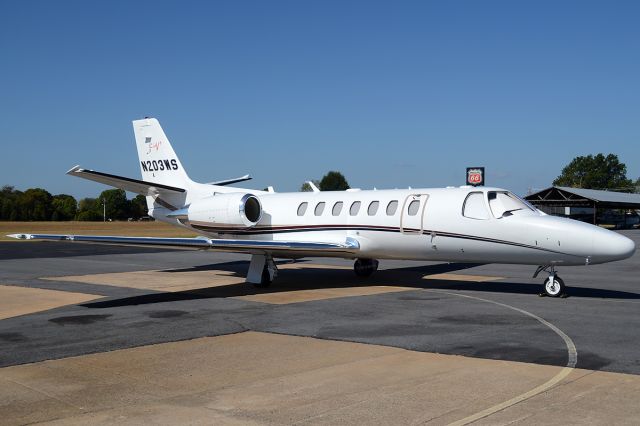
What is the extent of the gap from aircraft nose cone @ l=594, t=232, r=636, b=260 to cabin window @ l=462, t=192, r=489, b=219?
8.18 ft

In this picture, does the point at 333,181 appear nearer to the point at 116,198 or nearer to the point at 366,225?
the point at 116,198

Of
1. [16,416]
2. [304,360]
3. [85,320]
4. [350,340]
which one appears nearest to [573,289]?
[350,340]

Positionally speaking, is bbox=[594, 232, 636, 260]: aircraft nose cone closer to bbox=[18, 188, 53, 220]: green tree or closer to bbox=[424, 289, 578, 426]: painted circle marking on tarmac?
bbox=[424, 289, 578, 426]: painted circle marking on tarmac

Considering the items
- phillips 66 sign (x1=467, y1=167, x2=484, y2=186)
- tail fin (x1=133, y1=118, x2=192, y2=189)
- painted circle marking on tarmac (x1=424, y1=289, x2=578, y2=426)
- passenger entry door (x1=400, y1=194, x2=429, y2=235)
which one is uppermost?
phillips 66 sign (x1=467, y1=167, x2=484, y2=186)

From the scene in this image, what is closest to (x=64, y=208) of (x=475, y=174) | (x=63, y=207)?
(x=63, y=207)

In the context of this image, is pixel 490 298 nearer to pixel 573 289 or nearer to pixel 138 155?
pixel 573 289

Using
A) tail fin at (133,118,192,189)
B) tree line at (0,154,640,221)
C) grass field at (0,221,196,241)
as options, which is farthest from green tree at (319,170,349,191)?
tail fin at (133,118,192,189)

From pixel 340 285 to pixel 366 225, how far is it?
1.94 meters

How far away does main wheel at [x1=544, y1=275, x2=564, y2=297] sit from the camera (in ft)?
46.1

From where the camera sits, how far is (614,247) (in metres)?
12.9

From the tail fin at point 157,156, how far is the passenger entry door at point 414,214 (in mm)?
8668

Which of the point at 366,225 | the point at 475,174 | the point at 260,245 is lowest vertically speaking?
the point at 260,245

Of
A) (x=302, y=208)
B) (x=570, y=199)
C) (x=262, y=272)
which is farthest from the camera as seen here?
(x=570, y=199)

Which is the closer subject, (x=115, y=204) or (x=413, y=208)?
(x=413, y=208)
